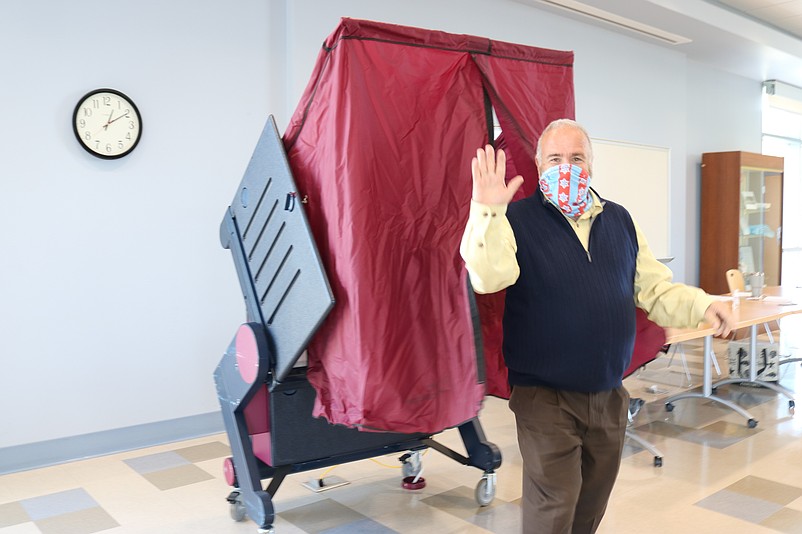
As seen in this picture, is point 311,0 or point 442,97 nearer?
point 442,97

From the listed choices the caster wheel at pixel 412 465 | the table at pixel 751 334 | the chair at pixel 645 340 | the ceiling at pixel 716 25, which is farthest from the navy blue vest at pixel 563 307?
the ceiling at pixel 716 25

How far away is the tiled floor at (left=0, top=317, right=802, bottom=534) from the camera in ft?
9.34

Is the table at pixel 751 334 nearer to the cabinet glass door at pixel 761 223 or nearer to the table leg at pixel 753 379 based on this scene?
the table leg at pixel 753 379

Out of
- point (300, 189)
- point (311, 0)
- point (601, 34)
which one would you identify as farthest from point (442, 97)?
point (601, 34)

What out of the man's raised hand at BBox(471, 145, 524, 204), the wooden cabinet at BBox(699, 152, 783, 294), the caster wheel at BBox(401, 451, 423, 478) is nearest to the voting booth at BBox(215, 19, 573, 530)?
the man's raised hand at BBox(471, 145, 524, 204)

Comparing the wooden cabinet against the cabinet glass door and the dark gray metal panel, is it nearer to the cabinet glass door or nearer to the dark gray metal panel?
the cabinet glass door

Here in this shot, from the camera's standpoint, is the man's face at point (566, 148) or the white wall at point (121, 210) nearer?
the man's face at point (566, 148)

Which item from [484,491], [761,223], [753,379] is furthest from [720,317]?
[761,223]

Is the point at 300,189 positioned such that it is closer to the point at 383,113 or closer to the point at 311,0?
the point at 383,113

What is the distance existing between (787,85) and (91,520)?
9445 millimetres

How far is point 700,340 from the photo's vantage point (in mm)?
7312

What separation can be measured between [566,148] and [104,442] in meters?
3.10

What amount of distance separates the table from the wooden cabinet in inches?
91.9

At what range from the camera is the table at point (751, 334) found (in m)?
3.78
